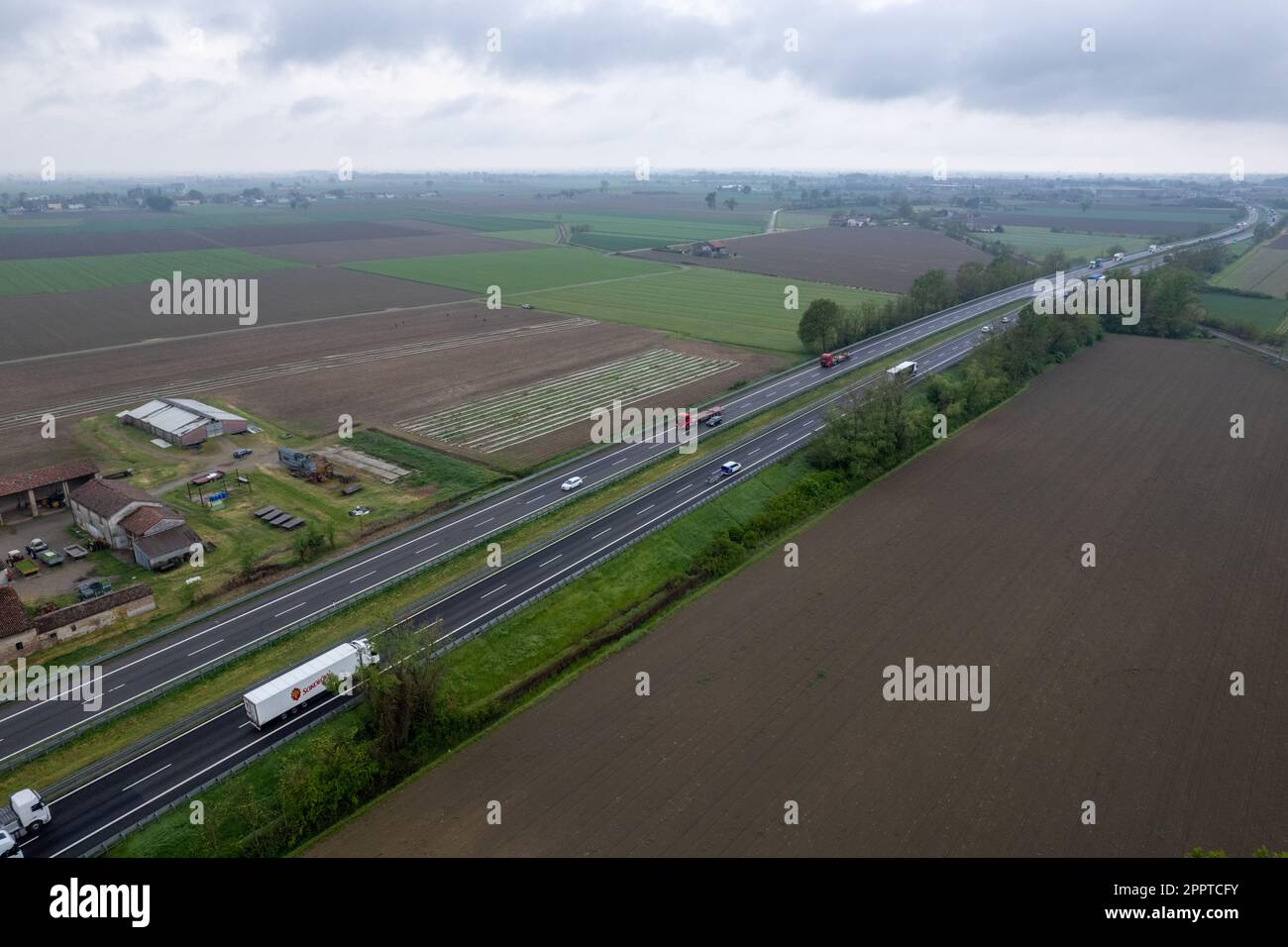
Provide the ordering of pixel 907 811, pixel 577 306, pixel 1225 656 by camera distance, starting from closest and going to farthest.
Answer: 1. pixel 907 811
2. pixel 1225 656
3. pixel 577 306

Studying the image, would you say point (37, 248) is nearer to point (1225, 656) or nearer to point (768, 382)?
point (768, 382)

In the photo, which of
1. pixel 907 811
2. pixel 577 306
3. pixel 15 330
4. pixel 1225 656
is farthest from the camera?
pixel 577 306

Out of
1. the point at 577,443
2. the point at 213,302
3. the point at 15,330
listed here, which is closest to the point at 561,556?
the point at 577,443

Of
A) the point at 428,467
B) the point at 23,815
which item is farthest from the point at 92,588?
the point at 428,467

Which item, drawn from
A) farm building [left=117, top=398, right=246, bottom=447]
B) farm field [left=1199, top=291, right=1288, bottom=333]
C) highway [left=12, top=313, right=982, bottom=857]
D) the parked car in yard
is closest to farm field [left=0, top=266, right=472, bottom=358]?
farm building [left=117, top=398, right=246, bottom=447]

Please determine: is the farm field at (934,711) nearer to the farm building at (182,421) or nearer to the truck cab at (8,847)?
the truck cab at (8,847)

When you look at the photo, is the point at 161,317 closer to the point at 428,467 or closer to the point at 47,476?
the point at 47,476

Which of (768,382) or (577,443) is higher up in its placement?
(768,382)

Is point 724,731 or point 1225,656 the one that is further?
point 1225,656
